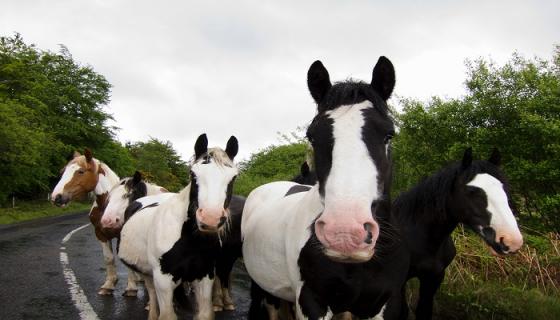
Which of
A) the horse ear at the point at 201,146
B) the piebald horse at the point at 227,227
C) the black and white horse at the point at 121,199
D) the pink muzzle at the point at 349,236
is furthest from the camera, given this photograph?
the black and white horse at the point at 121,199

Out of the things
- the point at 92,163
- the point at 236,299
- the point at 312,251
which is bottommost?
the point at 236,299

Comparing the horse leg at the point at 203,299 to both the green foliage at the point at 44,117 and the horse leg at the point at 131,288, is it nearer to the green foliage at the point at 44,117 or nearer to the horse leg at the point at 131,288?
the horse leg at the point at 131,288

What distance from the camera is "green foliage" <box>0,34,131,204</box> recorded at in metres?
23.6

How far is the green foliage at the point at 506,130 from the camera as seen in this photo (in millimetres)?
Answer: 8586

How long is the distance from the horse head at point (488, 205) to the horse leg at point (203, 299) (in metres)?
2.52

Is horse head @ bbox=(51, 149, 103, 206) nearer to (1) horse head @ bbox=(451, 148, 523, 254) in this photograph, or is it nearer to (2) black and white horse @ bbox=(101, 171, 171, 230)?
(2) black and white horse @ bbox=(101, 171, 171, 230)

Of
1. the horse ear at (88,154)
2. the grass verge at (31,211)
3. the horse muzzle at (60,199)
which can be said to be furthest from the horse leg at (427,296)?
the grass verge at (31,211)

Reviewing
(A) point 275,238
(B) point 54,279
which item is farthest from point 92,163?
(A) point 275,238

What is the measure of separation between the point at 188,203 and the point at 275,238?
50.8 inches

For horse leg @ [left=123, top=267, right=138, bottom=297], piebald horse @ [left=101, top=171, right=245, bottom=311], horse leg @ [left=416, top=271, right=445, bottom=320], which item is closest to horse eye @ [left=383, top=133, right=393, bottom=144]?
horse leg @ [left=416, top=271, right=445, bottom=320]

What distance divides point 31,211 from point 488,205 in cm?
2804

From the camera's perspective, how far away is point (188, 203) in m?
4.43

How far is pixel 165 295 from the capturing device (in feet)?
13.3

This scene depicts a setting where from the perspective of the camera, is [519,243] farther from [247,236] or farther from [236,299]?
[236,299]
